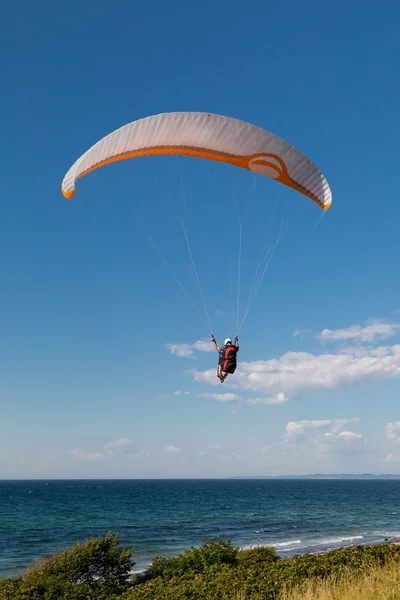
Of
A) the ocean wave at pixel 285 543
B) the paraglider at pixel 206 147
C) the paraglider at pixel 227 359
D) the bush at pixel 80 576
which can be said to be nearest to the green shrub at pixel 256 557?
the bush at pixel 80 576

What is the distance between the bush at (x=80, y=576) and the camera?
9.62 meters

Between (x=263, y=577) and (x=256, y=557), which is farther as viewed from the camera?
(x=256, y=557)

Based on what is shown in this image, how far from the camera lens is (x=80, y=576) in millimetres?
10867

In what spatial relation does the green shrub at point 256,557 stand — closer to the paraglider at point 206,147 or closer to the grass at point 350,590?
the grass at point 350,590

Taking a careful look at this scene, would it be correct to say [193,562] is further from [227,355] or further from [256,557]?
Answer: [227,355]

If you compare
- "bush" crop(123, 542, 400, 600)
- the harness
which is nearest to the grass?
"bush" crop(123, 542, 400, 600)

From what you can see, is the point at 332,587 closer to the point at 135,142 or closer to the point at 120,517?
the point at 135,142

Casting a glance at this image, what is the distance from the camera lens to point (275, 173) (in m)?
12.0

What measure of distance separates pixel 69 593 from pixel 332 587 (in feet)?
18.8

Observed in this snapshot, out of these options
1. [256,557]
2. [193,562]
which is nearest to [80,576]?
[193,562]

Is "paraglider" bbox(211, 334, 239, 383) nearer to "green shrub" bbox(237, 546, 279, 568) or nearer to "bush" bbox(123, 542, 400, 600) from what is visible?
"bush" bbox(123, 542, 400, 600)

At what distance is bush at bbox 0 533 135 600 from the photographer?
9.62 meters

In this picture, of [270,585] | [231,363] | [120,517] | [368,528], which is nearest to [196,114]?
[231,363]

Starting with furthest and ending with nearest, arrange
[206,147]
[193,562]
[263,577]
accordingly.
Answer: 1. [193,562]
2. [206,147]
3. [263,577]
